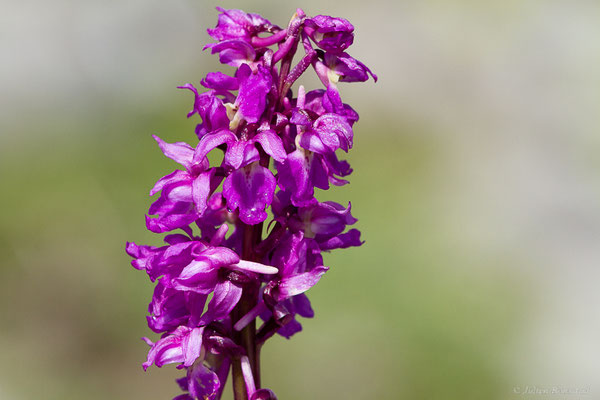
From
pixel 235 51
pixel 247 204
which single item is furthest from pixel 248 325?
pixel 235 51

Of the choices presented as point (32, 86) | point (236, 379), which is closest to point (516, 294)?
point (236, 379)

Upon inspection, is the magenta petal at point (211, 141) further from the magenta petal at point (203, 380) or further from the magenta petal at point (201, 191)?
the magenta petal at point (203, 380)

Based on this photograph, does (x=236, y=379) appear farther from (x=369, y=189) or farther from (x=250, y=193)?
(x=369, y=189)

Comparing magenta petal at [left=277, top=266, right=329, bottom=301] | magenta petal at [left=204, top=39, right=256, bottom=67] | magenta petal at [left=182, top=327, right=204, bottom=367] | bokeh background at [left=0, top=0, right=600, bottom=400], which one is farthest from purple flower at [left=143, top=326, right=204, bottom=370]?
bokeh background at [left=0, top=0, right=600, bottom=400]

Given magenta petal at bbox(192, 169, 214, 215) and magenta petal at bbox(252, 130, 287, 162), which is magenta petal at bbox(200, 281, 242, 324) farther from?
magenta petal at bbox(252, 130, 287, 162)

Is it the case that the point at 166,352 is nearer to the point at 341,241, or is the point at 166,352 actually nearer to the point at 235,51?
the point at 341,241
